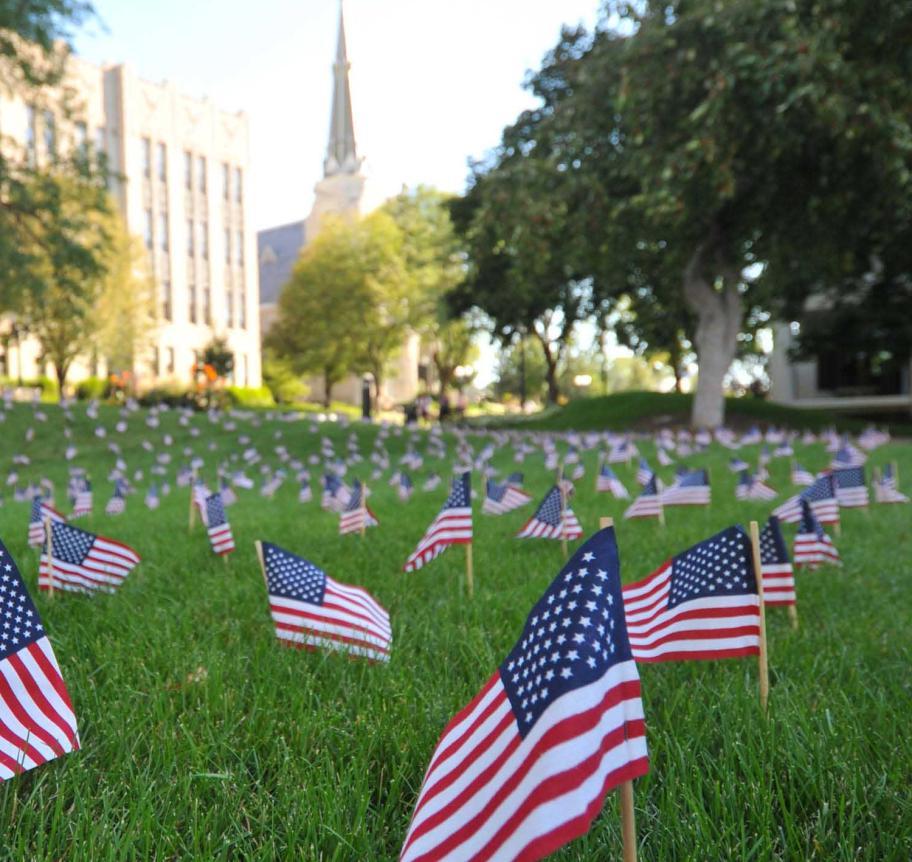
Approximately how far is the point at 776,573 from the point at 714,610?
1.02 m

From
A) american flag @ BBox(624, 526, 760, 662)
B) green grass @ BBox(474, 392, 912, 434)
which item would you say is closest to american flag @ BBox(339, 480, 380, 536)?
american flag @ BBox(624, 526, 760, 662)

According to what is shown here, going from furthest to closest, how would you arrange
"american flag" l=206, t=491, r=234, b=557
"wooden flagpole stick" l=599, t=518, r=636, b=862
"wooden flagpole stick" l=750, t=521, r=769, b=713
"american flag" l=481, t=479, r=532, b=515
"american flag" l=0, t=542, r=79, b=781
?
"american flag" l=481, t=479, r=532, b=515 < "american flag" l=206, t=491, r=234, b=557 < "wooden flagpole stick" l=750, t=521, r=769, b=713 < "american flag" l=0, t=542, r=79, b=781 < "wooden flagpole stick" l=599, t=518, r=636, b=862

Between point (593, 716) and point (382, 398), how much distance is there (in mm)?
71451

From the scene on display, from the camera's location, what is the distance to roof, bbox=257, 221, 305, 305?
296 feet

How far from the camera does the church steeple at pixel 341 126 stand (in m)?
83.8

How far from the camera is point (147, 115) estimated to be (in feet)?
184

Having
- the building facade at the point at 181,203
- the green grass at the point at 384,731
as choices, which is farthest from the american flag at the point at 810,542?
the building facade at the point at 181,203

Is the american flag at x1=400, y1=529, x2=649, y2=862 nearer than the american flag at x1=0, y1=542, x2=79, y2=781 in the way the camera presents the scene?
Yes

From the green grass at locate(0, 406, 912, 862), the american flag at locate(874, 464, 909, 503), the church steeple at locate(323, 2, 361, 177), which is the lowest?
the green grass at locate(0, 406, 912, 862)

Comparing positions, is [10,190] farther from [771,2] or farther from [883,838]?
[883,838]

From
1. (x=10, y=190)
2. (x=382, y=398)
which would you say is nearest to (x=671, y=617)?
(x=10, y=190)

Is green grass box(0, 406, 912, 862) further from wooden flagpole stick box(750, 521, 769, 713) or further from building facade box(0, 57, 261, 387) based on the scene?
building facade box(0, 57, 261, 387)

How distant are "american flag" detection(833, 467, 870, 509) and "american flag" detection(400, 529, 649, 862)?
6.29 metres

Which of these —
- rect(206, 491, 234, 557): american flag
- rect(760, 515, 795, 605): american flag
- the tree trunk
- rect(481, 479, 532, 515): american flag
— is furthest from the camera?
the tree trunk
